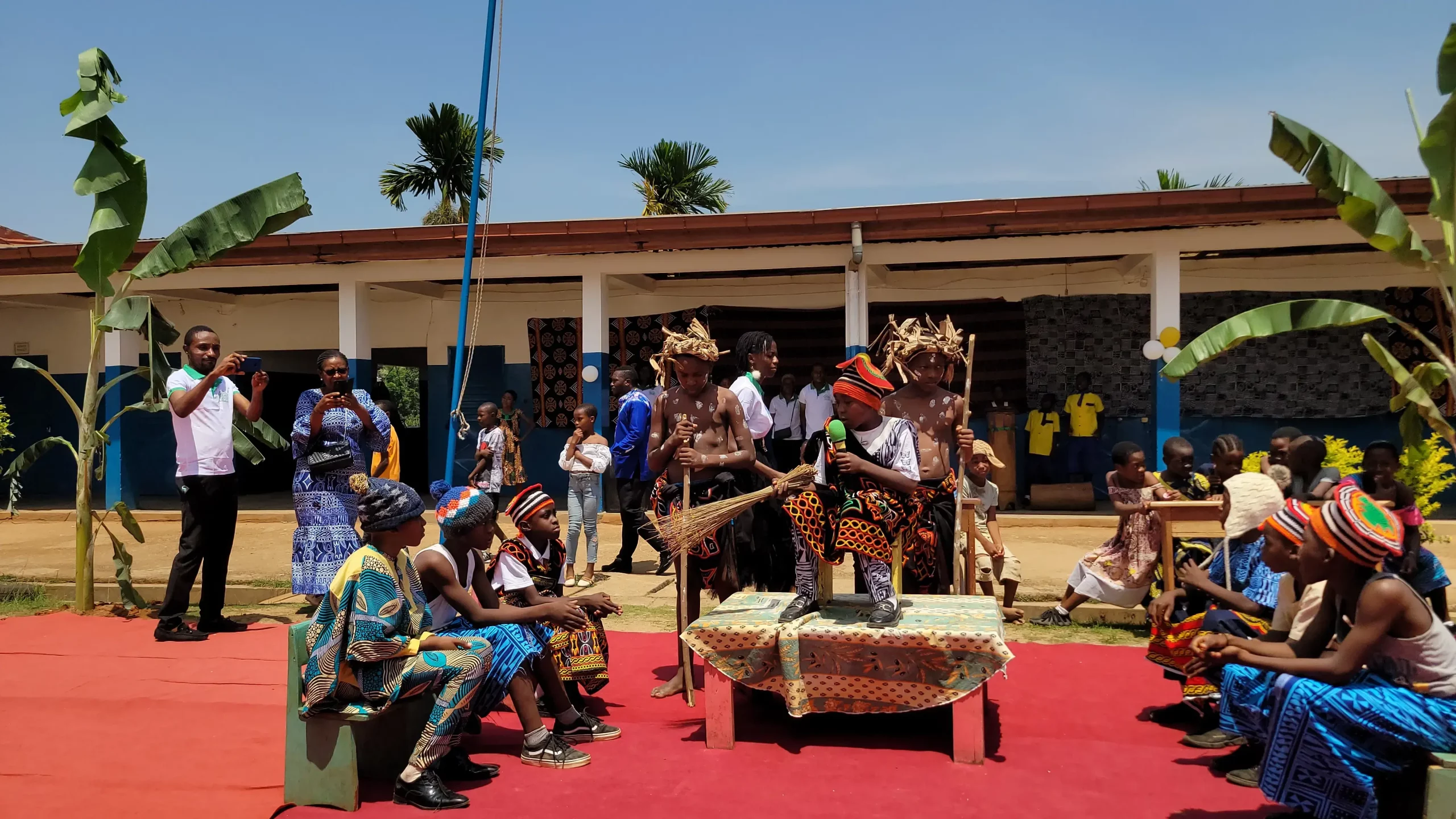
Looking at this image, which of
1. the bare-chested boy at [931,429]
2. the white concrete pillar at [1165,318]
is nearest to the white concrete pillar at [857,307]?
the white concrete pillar at [1165,318]

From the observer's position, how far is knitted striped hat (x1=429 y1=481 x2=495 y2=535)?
3939 mm

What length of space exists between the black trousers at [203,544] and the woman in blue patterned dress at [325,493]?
51cm

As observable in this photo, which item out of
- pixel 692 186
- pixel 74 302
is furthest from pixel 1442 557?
pixel 74 302

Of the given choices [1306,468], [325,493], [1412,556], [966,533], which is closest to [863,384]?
[966,533]

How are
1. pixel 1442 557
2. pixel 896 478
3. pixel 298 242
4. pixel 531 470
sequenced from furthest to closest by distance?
pixel 531 470 → pixel 298 242 → pixel 1442 557 → pixel 896 478

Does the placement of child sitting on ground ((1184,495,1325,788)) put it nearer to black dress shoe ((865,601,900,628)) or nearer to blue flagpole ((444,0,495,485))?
black dress shoe ((865,601,900,628))

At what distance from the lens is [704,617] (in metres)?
4.41

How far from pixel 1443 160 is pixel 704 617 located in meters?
4.36

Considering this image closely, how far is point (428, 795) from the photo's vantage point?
357 centimetres

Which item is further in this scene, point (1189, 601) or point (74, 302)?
point (74, 302)

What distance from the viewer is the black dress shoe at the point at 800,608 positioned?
4.39 m

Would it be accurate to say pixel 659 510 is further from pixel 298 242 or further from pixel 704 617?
pixel 298 242

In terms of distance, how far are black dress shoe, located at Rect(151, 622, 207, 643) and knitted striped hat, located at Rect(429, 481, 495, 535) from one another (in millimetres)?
3112

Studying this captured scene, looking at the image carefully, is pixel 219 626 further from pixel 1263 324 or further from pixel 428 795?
pixel 1263 324
